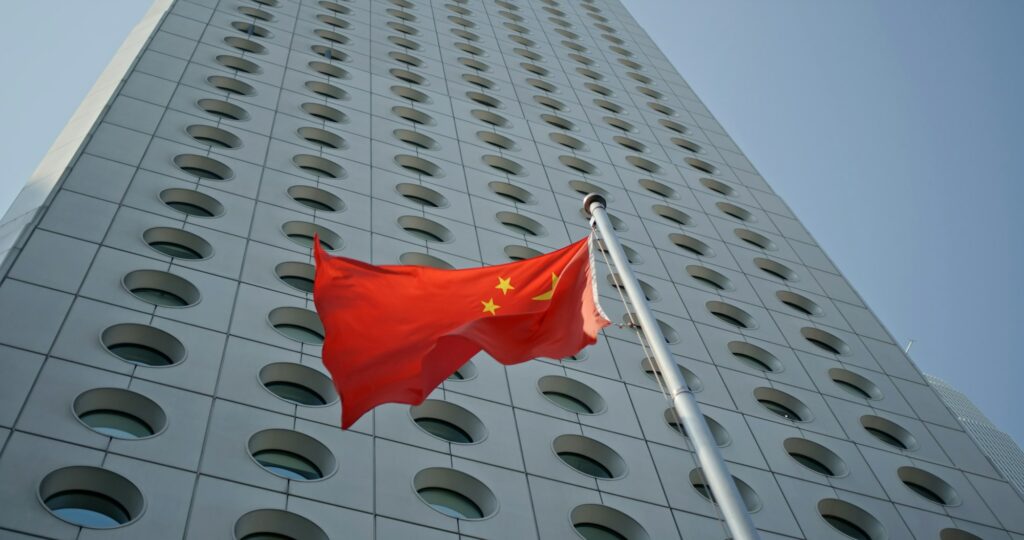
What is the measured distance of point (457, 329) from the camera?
469 inches

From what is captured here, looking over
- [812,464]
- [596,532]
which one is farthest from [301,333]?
[812,464]

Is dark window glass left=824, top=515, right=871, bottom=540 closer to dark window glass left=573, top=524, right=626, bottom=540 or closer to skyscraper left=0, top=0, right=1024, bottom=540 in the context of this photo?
skyscraper left=0, top=0, right=1024, bottom=540

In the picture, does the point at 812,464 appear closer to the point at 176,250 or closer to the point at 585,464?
the point at 585,464

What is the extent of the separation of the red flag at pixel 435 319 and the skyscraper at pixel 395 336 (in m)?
3.07

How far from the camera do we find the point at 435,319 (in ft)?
41.2

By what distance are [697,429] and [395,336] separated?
398 centimetres

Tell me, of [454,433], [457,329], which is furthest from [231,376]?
[457,329]

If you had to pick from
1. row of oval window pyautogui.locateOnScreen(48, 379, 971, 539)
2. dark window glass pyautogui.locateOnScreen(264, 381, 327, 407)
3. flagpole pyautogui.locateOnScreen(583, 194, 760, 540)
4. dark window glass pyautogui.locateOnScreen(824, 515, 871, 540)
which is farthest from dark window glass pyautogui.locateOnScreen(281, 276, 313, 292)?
dark window glass pyautogui.locateOnScreen(824, 515, 871, 540)

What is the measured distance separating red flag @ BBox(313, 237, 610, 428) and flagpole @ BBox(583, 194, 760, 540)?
450mm

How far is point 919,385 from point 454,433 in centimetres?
1287

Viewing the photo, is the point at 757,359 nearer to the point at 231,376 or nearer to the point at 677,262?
the point at 677,262

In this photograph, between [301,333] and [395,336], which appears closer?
[395,336]

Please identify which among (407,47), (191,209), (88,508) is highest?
(407,47)

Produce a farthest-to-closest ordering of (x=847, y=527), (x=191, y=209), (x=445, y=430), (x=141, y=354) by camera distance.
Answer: (x=191, y=209)
(x=847, y=527)
(x=445, y=430)
(x=141, y=354)
